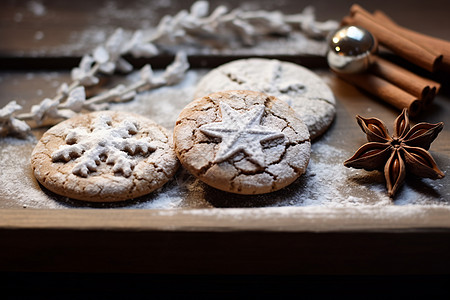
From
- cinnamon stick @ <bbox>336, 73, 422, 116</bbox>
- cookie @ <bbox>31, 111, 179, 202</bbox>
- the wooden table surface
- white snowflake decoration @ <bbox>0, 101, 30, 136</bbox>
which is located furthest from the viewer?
cinnamon stick @ <bbox>336, 73, 422, 116</bbox>

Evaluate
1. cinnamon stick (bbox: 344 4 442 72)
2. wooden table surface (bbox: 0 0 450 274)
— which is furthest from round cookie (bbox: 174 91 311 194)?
cinnamon stick (bbox: 344 4 442 72)

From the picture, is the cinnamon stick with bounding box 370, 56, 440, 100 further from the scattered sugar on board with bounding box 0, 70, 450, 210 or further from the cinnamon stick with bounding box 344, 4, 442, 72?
the scattered sugar on board with bounding box 0, 70, 450, 210

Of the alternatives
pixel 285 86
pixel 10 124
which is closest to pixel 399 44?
pixel 285 86

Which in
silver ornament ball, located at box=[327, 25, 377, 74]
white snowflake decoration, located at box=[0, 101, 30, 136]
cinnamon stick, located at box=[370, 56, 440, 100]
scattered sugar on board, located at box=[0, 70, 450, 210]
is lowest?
scattered sugar on board, located at box=[0, 70, 450, 210]

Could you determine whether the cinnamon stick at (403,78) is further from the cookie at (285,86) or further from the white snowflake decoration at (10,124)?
the white snowflake decoration at (10,124)

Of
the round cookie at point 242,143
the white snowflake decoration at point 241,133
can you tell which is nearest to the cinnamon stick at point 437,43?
the round cookie at point 242,143

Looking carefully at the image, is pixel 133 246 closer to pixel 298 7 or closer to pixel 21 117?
pixel 21 117
